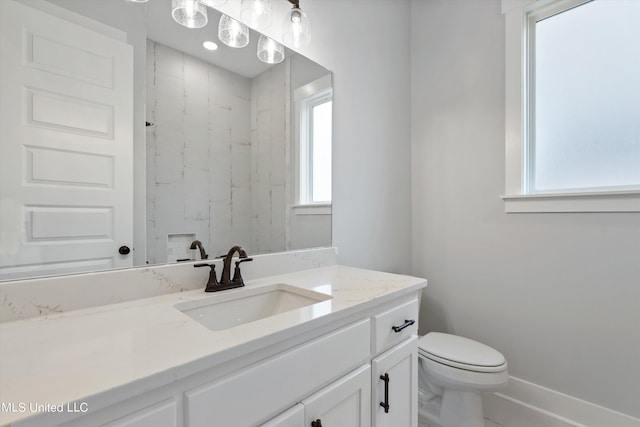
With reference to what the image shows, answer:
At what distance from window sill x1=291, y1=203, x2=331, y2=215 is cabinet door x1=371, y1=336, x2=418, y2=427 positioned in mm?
703

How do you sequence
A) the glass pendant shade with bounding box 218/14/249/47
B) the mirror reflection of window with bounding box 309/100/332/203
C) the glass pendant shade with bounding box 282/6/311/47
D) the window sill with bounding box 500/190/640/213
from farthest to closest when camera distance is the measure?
the mirror reflection of window with bounding box 309/100/332/203
the window sill with bounding box 500/190/640/213
the glass pendant shade with bounding box 282/6/311/47
the glass pendant shade with bounding box 218/14/249/47

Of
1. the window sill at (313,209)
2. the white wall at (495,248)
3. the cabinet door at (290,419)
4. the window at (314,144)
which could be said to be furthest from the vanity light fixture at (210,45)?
the white wall at (495,248)

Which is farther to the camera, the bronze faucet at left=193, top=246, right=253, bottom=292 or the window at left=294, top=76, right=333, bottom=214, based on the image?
the window at left=294, top=76, right=333, bottom=214

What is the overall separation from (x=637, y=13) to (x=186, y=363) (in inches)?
90.5

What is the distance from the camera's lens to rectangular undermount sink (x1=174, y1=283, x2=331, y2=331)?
874 millimetres

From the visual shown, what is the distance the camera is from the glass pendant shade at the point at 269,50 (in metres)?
1.24

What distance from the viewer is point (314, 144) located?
144 cm

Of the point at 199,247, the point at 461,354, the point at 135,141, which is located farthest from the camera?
the point at 461,354

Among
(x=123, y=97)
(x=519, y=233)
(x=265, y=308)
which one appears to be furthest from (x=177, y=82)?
(x=519, y=233)

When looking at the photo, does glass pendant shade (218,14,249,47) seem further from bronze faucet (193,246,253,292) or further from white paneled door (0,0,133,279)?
bronze faucet (193,246,253,292)

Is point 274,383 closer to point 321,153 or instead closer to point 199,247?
point 199,247

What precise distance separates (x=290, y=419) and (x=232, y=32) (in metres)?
1.31

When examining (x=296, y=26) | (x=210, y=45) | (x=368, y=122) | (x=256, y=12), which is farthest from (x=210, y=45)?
(x=368, y=122)

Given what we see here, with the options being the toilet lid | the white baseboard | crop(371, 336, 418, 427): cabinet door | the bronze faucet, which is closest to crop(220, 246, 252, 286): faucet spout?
the bronze faucet
